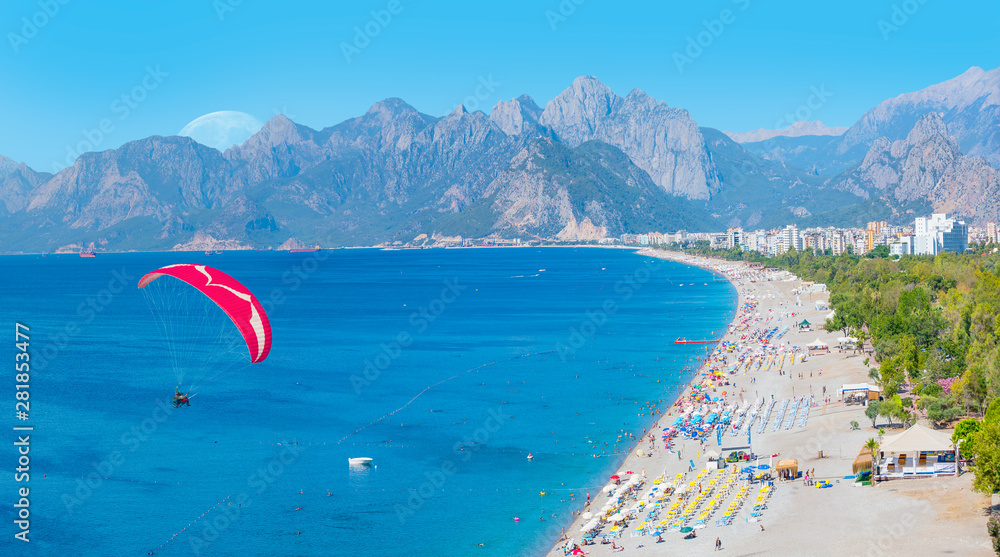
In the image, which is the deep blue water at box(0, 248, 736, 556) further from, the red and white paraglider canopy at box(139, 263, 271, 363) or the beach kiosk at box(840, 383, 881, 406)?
the beach kiosk at box(840, 383, 881, 406)

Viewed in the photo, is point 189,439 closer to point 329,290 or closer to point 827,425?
point 827,425

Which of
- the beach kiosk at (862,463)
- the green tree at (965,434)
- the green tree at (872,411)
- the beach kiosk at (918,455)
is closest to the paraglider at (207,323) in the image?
the beach kiosk at (862,463)

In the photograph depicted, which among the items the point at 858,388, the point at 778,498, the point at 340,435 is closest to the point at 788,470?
the point at 778,498

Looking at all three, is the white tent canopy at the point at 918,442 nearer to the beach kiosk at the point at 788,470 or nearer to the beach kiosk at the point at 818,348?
the beach kiosk at the point at 788,470

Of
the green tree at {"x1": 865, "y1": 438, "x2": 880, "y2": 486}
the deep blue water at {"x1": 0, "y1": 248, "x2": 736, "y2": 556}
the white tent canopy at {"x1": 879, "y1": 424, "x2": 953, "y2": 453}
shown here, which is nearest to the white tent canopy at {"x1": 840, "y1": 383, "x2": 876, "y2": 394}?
the deep blue water at {"x1": 0, "y1": 248, "x2": 736, "y2": 556}

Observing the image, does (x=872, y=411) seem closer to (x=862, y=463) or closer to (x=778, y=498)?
(x=862, y=463)

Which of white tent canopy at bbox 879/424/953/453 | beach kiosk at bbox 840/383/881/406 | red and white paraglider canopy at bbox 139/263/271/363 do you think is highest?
red and white paraglider canopy at bbox 139/263/271/363

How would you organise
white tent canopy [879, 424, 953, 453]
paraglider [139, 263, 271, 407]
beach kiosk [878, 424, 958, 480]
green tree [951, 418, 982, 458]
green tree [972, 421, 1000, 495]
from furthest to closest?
1. paraglider [139, 263, 271, 407]
2. beach kiosk [878, 424, 958, 480]
3. white tent canopy [879, 424, 953, 453]
4. green tree [951, 418, 982, 458]
5. green tree [972, 421, 1000, 495]

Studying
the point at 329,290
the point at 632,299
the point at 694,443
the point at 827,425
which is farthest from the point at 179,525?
the point at 329,290
